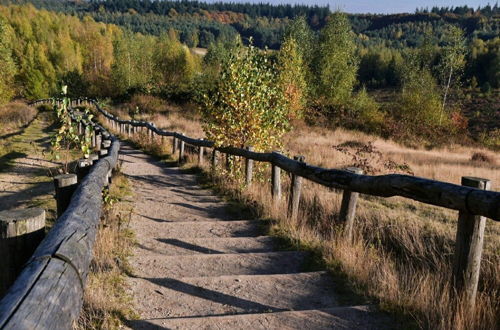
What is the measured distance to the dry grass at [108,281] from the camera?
2959mm

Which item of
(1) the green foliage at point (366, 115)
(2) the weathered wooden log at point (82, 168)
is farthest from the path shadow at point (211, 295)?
(1) the green foliage at point (366, 115)

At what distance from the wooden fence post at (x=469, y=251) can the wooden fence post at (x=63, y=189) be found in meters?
3.75

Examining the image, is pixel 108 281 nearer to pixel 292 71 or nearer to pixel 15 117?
pixel 292 71

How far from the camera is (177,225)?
6.30 meters

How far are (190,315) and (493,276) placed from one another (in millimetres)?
3074

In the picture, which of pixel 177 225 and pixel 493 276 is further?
pixel 177 225

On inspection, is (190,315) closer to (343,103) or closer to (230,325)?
(230,325)

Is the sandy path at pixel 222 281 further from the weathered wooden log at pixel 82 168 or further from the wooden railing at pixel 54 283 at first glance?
the weathered wooden log at pixel 82 168

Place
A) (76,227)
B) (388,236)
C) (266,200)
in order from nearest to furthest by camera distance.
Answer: (76,227) → (388,236) → (266,200)

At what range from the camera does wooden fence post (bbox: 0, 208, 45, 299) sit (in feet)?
7.85

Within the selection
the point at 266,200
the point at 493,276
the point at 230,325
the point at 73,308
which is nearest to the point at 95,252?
the point at 230,325

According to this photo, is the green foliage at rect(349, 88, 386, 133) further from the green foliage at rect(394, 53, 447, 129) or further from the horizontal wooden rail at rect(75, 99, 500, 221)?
the horizontal wooden rail at rect(75, 99, 500, 221)

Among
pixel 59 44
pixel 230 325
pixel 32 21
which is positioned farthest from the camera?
pixel 32 21

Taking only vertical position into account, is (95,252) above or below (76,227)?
below
